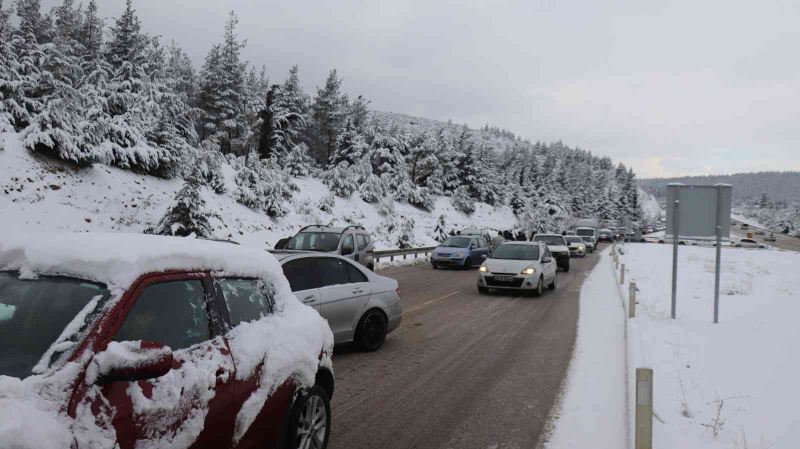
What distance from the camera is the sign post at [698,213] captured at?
11250 millimetres

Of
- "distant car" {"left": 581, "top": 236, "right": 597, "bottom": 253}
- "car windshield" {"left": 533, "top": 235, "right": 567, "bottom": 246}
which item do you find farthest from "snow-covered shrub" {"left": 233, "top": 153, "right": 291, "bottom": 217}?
"distant car" {"left": 581, "top": 236, "right": 597, "bottom": 253}

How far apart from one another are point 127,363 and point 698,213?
11791 millimetres

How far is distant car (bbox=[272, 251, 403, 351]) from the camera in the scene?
7.65 meters

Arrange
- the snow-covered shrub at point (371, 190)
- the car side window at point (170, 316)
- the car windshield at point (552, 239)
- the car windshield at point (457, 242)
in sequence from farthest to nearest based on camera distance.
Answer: the snow-covered shrub at point (371, 190) → the car windshield at point (552, 239) → the car windshield at point (457, 242) → the car side window at point (170, 316)

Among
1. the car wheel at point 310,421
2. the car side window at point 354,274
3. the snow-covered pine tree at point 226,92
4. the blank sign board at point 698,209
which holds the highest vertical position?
the snow-covered pine tree at point 226,92

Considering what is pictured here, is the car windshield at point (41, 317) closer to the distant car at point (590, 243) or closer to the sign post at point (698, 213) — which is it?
the sign post at point (698, 213)

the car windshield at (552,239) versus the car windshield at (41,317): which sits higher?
the car windshield at (41,317)

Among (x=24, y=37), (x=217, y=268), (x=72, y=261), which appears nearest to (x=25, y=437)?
(x=72, y=261)

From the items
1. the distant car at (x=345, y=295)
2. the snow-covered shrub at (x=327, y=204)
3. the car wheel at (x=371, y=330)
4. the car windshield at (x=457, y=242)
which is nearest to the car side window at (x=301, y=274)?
the distant car at (x=345, y=295)

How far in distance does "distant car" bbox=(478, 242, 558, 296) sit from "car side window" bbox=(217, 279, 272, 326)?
1242 centimetres

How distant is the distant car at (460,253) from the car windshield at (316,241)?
37.2 feet

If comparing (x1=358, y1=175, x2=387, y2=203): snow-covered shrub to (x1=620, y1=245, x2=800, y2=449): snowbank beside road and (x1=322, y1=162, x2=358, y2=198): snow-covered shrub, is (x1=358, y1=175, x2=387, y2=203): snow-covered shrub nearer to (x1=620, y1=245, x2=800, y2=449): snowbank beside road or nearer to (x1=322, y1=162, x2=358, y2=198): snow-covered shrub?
(x1=322, y1=162, x2=358, y2=198): snow-covered shrub

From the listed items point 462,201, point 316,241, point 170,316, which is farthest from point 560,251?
point 462,201

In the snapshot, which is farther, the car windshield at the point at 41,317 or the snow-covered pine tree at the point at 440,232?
the snow-covered pine tree at the point at 440,232
